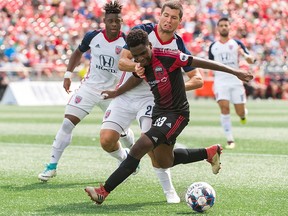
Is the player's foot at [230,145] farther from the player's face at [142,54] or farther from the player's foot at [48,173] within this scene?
the player's face at [142,54]

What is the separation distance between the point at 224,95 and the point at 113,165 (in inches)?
176

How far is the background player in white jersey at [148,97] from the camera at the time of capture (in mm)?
7766

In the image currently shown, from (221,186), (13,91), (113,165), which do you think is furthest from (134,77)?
(13,91)

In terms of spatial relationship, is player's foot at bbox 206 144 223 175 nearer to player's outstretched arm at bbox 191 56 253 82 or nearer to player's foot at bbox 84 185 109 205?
player's outstretched arm at bbox 191 56 253 82

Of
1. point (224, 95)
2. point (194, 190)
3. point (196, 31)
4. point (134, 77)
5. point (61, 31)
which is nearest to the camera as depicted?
point (194, 190)

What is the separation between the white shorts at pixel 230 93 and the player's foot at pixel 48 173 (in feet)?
20.7

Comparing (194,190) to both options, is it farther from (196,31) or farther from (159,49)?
(196,31)

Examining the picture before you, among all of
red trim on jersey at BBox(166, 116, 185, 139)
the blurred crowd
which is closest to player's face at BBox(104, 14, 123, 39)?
red trim on jersey at BBox(166, 116, 185, 139)

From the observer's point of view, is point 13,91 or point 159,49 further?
point 13,91

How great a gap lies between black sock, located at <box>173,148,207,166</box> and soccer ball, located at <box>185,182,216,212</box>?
0.84m

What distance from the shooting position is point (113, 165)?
1137cm

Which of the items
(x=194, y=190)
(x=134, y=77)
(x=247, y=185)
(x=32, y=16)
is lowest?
(x=32, y=16)

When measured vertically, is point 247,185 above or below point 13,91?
above

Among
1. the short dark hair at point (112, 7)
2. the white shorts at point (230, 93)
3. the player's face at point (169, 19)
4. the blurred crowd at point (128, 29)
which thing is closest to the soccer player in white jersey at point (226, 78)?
the white shorts at point (230, 93)
